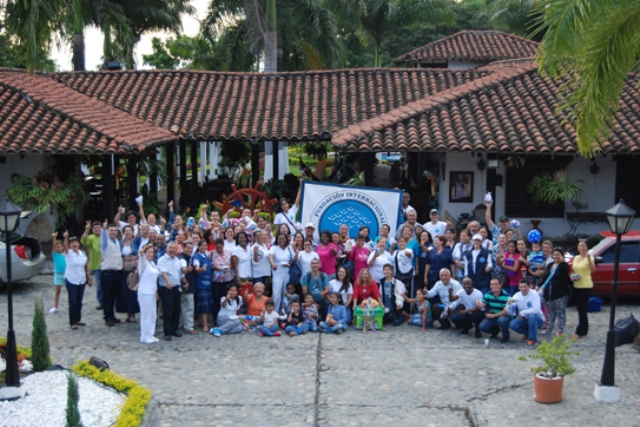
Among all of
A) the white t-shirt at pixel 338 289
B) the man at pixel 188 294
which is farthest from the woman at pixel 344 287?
the man at pixel 188 294

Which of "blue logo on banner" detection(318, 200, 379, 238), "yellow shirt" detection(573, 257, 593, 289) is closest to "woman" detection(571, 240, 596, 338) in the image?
"yellow shirt" detection(573, 257, 593, 289)

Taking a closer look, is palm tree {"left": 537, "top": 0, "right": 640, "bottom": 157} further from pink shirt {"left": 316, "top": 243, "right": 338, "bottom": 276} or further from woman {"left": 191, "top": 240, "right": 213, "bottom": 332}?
woman {"left": 191, "top": 240, "right": 213, "bottom": 332}

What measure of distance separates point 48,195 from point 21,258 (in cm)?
352

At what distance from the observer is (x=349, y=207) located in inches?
607

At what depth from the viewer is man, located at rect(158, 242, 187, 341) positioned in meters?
12.4

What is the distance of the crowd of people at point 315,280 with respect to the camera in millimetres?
12477

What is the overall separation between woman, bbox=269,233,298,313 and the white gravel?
13.2 ft

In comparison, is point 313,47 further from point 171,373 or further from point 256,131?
point 171,373

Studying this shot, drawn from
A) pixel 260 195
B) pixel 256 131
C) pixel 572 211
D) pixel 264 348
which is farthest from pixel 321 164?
pixel 264 348

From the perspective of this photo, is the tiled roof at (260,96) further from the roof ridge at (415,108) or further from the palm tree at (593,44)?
the palm tree at (593,44)

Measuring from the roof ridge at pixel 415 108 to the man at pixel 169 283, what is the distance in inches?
254

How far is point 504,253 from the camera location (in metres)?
13.4

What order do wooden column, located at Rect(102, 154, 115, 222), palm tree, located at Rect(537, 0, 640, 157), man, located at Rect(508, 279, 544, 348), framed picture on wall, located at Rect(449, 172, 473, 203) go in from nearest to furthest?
palm tree, located at Rect(537, 0, 640, 157), man, located at Rect(508, 279, 544, 348), wooden column, located at Rect(102, 154, 115, 222), framed picture on wall, located at Rect(449, 172, 473, 203)

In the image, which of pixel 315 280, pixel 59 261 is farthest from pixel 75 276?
pixel 315 280
